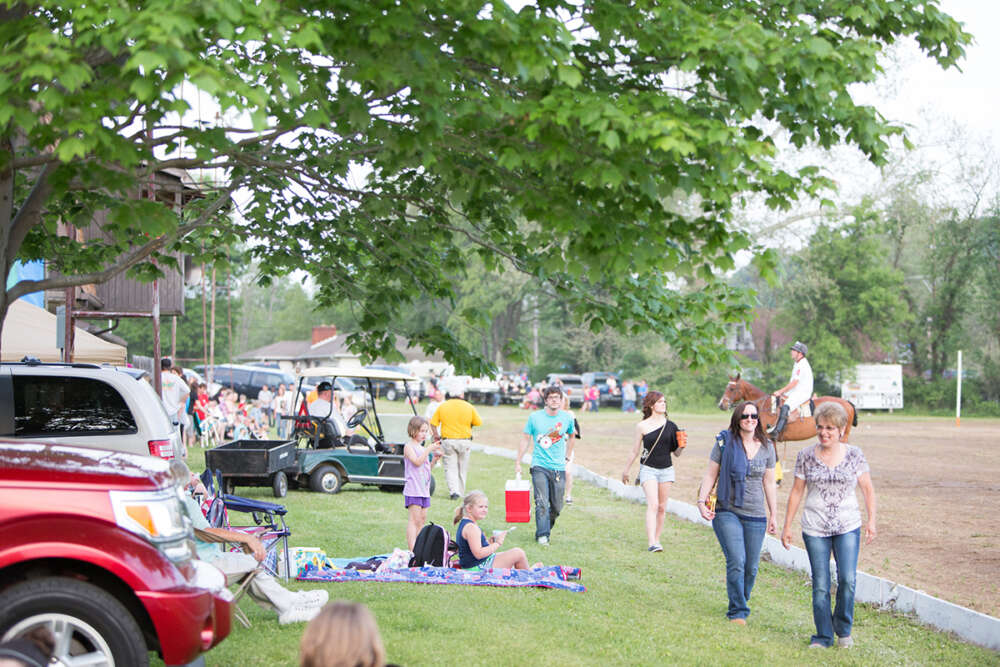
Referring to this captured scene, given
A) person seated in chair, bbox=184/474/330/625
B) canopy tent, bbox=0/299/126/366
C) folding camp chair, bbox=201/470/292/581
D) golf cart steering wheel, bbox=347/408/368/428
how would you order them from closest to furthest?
person seated in chair, bbox=184/474/330/625
folding camp chair, bbox=201/470/292/581
canopy tent, bbox=0/299/126/366
golf cart steering wheel, bbox=347/408/368/428

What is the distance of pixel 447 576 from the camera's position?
9.55 metres

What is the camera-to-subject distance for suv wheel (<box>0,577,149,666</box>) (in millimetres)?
4797

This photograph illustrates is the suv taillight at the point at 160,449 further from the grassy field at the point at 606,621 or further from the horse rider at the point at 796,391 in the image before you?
the horse rider at the point at 796,391

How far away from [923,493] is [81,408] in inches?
511

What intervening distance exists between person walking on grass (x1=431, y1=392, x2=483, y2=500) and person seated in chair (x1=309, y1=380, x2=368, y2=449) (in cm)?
180

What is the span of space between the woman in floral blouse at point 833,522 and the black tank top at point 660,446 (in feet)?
12.8

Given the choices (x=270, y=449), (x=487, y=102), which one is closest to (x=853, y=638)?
(x=487, y=102)

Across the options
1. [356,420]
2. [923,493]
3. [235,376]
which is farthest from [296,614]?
[235,376]

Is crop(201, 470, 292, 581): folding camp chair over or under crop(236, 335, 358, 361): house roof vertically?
under

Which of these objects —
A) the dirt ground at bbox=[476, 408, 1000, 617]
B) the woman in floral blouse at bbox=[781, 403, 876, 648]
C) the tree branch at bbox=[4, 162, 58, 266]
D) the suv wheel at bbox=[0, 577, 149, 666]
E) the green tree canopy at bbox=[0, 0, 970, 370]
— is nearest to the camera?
the suv wheel at bbox=[0, 577, 149, 666]

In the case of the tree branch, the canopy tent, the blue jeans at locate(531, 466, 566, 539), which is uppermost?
the tree branch

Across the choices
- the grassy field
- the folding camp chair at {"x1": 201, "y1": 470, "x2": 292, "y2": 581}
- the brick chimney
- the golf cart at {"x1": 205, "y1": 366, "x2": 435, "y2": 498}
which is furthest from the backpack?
the brick chimney

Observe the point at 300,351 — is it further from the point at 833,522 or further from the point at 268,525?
the point at 833,522

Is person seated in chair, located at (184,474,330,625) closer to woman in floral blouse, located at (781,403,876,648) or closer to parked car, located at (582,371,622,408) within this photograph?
woman in floral blouse, located at (781,403,876,648)
